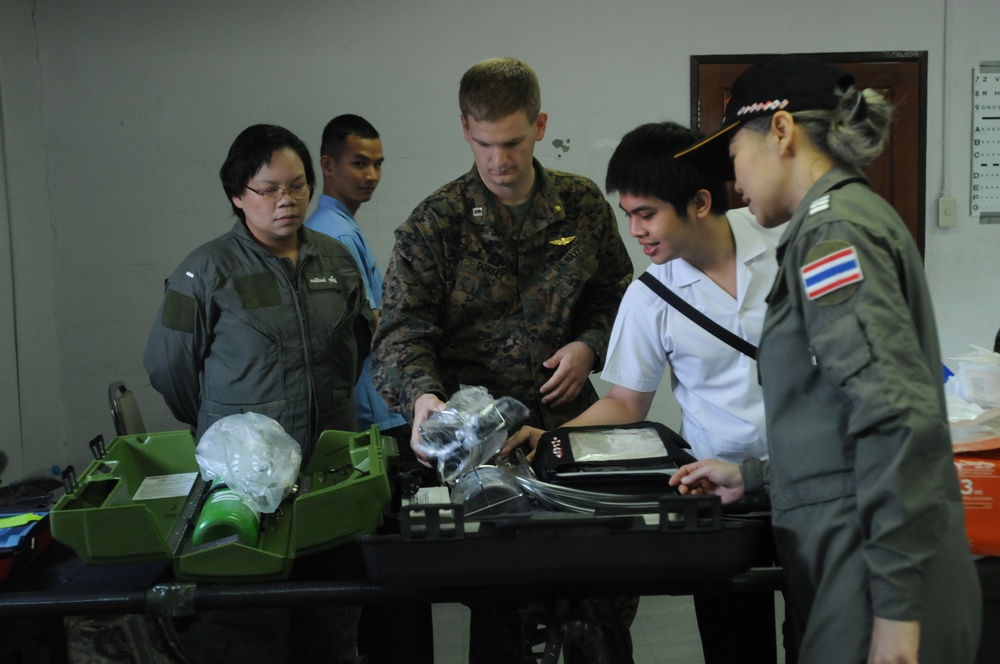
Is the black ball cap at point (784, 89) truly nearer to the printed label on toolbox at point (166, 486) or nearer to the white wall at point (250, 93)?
the printed label on toolbox at point (166, 486)

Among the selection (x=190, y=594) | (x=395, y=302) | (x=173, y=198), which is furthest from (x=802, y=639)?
(x=173, y=198)

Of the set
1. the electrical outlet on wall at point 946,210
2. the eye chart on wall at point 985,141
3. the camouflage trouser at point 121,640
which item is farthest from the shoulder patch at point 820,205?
the eye chart on wall at point 985,141

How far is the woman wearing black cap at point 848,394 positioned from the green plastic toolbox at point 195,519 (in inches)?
23.8

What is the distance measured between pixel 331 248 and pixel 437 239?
753 mm

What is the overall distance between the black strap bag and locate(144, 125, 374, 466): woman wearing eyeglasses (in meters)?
0.99

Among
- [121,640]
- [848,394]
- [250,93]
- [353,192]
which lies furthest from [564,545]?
[250,93]

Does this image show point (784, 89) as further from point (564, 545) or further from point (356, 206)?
point (356, 206)

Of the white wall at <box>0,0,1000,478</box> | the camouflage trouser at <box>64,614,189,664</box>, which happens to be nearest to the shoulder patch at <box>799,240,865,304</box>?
the camouflage trouser at <box>64,614,189,664</box>

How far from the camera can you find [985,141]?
379 centimetres

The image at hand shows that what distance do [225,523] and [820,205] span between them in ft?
3.02

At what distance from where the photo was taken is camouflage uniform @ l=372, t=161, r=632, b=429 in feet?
5.89

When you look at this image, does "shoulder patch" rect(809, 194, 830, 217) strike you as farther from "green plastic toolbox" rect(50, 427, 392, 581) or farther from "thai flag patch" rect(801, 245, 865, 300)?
"green plastic toolbox" rect(50, 427, 392, 581)

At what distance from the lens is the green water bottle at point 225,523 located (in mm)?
1251

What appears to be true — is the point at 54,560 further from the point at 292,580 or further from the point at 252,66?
the point at 252,66
